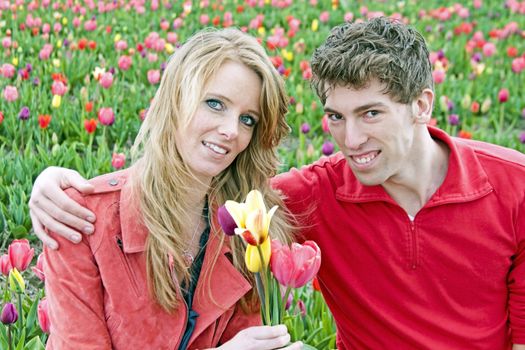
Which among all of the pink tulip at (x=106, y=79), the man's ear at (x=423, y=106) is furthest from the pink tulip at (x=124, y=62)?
the man's ear at (x=423, y=106)

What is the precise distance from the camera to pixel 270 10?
7980mm

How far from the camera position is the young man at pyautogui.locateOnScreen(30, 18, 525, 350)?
2316 millimetres

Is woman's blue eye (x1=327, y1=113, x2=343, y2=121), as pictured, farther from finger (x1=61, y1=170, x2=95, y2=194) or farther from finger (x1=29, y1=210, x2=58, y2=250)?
finger (x1=29, y1=210, x2=58, y2=250)

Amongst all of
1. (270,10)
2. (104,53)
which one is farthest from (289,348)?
(270,10)

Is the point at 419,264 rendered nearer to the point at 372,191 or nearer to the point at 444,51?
the point at 372,191

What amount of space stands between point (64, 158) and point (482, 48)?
3.88m

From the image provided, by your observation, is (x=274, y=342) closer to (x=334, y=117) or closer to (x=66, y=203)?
(x=66, y=203)

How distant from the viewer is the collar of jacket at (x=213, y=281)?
2275 mm

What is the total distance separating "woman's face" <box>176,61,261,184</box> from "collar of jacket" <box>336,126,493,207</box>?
0.38 m

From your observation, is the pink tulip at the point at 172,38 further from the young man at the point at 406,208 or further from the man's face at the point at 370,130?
the man's face at the point at 370,130

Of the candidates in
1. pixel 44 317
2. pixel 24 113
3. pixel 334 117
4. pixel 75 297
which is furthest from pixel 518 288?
pixel 24 113

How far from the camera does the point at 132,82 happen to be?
18.4 ft

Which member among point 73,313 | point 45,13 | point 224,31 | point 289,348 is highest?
point 224,31

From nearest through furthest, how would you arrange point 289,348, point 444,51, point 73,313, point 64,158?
point 289,348 < point 73,313 < point 64,158 < point 444,51
